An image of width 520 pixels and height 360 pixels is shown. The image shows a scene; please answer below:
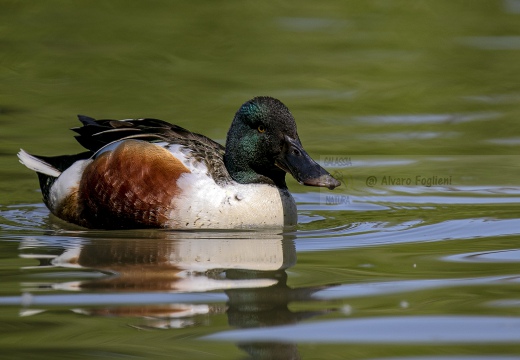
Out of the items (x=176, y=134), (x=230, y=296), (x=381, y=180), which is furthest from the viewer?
(x=381, y=180)

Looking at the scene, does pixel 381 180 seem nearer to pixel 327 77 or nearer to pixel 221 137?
pixel 221 137

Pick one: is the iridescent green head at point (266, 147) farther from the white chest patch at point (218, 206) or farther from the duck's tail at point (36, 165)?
the duck's tail at point (36, 165)

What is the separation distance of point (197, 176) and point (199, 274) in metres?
1.51

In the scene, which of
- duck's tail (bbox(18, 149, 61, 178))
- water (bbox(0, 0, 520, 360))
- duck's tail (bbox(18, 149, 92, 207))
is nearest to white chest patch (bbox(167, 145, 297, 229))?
water (bbox(0, 0, 520, 360))

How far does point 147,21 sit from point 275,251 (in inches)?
318

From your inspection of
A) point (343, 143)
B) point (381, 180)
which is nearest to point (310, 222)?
point (381, 180)

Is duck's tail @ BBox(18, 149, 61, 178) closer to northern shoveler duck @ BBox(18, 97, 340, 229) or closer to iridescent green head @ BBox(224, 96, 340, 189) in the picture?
northern shoveler duck @ BBox(18, 97, 340, 229)

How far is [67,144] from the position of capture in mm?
9836

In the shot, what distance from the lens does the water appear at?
15.6ft

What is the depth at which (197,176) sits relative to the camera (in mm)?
7227

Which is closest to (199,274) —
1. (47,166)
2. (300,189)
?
(47,166)

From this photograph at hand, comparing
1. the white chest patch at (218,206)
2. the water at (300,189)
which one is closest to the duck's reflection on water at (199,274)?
the water at (300,189)

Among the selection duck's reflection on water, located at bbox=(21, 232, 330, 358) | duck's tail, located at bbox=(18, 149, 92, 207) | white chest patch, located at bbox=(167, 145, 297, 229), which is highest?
duck's tail, located at bbox=(18, 149, 92, 207)

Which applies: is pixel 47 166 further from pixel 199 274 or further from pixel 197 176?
pixel 199 274
